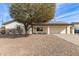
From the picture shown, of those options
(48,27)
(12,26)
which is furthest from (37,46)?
(12,26)

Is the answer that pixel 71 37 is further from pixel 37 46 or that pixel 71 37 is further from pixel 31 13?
pixel 31 13

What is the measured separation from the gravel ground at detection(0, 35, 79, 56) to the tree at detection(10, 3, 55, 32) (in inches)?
12.1

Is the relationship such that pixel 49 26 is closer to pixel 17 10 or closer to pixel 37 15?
pixel 37 15

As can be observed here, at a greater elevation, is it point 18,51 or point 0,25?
point 0,25

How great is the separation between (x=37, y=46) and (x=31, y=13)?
687mm

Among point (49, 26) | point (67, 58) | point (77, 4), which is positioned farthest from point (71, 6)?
point (67, 58)

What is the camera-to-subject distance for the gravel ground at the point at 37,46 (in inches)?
216

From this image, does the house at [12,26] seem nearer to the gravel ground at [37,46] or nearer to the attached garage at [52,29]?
the gravel ground at [37,46]

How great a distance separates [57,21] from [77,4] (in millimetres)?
524

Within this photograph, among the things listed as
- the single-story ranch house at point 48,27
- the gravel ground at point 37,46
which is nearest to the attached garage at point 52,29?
the single-story ranch house at point 48,27

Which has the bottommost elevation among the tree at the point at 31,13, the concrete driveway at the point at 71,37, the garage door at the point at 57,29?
the concrete driveway at the point at 71,37

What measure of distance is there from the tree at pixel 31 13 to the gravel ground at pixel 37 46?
31cm

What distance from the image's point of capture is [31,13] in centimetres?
548

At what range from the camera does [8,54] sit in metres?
5.51
